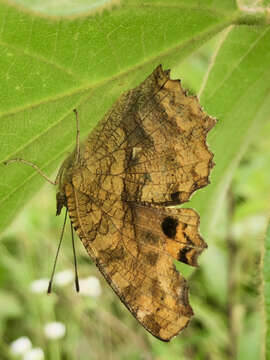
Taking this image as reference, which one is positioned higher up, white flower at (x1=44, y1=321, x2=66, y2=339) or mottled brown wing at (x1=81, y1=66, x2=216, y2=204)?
mottled brown wing at (x1=81, y1=66, x2=216, y2=204)

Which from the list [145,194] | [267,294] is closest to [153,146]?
[145,194]

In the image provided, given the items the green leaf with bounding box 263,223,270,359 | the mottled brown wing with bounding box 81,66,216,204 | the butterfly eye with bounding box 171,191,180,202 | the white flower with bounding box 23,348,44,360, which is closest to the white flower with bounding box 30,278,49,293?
the white flower with bounding box 23,348,44,360

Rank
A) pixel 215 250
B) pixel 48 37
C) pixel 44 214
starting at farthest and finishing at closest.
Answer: pixel 44 214 < pixel 215 250 < pixel 48 37

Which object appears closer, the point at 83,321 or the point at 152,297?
the point at 152,297

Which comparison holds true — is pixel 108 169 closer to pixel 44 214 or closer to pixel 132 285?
pixel 132 285

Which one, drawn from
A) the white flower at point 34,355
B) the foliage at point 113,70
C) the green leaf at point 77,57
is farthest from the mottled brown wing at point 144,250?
the white flower at point 34,355

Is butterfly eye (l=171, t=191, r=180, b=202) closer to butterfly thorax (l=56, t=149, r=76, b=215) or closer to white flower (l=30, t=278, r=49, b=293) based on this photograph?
butterfly thorax (l=56, t=149, r=76, b=215)

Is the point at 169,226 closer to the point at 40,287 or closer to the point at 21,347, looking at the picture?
the point at 40,287

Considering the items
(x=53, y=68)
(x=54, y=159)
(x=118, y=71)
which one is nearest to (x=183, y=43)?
(x=118, y=71)
